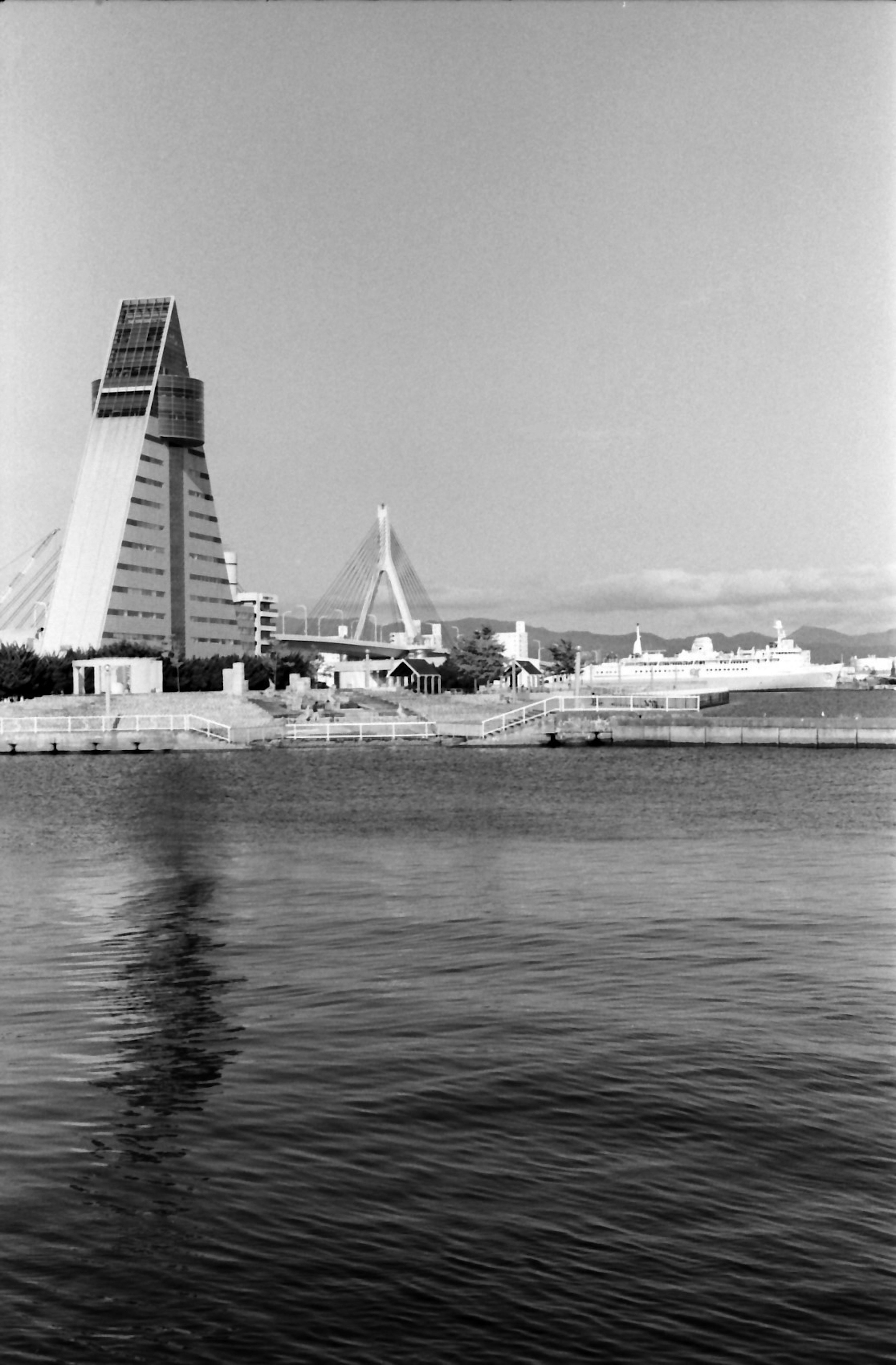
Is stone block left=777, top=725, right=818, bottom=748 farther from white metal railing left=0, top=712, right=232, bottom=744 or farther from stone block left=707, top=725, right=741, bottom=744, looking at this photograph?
white metal railing left=0, top=712, right=232, bottom=744

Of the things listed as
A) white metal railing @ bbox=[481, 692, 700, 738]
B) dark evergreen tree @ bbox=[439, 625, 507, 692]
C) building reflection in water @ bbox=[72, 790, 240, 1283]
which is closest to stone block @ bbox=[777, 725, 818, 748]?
white metal railing @ bbox=[481, 692, 700, 738]

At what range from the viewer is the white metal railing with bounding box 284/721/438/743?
97.6 m

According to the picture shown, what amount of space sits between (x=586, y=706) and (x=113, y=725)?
46337mm

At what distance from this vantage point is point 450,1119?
1405cm

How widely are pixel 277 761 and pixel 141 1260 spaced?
236 feet

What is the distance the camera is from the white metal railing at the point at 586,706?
3846 inches

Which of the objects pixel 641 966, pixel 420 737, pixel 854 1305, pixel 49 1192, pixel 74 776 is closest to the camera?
pixel 854 1305

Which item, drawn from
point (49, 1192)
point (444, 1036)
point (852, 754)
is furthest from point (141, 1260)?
point (852, 754)

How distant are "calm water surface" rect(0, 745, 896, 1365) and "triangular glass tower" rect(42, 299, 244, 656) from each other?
14674 cm

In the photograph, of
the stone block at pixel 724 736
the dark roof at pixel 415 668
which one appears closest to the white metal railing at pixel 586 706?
the stone block at pixel 724 736

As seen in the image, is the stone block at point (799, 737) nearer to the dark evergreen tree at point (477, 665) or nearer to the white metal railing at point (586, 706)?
the white metal railing at point (586, 706)

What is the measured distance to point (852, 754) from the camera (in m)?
86.9

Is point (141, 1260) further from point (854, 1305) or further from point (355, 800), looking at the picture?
point (355, 800)

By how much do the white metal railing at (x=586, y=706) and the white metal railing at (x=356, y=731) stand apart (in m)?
4.70
